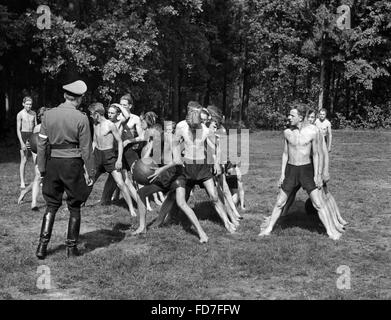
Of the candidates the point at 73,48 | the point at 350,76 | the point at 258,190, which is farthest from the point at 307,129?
the point at 350,76

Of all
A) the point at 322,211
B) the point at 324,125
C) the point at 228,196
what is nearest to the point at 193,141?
the point at 228,196

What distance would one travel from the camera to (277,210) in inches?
344

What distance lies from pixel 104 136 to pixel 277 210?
11.5 ft

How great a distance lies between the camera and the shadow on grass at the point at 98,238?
796 cm

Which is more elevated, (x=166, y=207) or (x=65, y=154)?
(x=65, y=154)

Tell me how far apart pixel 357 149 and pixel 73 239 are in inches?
865

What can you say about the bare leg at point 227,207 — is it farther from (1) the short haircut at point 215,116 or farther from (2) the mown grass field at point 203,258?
(1) the short haircut at point 215,116

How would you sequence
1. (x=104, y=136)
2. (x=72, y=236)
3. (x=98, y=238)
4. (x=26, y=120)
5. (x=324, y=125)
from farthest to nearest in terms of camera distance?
(x=324, y=125)
(x=26, y=120)
(x=104, y=136)
(x=98, y=238)
(x=72, y=236)

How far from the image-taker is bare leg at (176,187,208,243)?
831 centimetres

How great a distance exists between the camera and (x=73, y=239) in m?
7.44

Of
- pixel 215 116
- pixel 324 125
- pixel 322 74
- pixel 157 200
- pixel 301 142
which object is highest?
pixel 322 74

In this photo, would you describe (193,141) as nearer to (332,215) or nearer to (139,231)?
(139,231)

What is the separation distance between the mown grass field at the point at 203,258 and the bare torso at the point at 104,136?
130 centimetres
